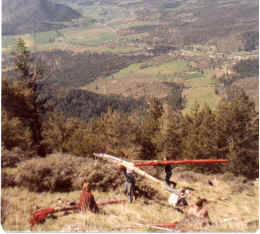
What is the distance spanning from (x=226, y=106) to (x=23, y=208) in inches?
658

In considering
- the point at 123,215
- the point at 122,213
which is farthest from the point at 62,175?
the point at 123,215

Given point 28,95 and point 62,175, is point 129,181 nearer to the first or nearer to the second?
point 62,175

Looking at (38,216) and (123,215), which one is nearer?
(38,216)

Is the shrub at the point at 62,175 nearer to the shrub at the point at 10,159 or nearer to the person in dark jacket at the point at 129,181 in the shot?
the shrub at the point at 10,159

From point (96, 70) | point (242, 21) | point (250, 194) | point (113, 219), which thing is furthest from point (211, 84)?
point (113, 219)

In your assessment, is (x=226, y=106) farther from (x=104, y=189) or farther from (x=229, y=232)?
(x=229, y=232)

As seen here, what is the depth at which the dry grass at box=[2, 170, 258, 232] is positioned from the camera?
231 inches

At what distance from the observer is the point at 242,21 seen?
551ft

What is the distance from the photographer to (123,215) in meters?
7.32

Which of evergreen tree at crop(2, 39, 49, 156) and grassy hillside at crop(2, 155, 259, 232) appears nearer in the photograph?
grassy hillside at crop(2, 155, 259, 232)

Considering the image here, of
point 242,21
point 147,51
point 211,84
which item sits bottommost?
point 211,84

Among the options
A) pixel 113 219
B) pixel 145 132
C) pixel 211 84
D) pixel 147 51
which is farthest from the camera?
pixel 147 51

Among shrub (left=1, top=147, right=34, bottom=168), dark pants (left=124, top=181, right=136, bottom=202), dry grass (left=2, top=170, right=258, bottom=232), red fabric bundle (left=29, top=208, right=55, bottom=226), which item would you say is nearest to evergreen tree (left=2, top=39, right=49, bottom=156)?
shrub (left=1, top=147, right=34, bottom=168)

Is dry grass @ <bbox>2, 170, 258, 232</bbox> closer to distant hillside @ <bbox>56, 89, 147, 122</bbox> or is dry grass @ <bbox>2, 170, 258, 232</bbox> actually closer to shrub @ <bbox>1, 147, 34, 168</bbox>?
shrub @ <bbox>1, 147, 34, 168</bbox>
